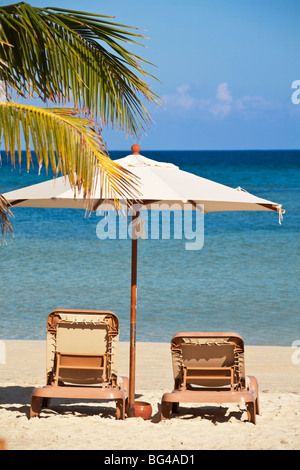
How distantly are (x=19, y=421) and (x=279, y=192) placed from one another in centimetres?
3444

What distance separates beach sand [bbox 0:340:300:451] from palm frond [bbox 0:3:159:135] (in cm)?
239

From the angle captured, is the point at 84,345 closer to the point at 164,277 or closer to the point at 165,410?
the point at 165,410

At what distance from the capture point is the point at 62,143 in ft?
14.4

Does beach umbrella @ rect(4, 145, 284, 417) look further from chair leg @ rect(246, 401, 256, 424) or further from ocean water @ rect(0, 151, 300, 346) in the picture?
ocean water @ rect(0, 151, 300, 346)

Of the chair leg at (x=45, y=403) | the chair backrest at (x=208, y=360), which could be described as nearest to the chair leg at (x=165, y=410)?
the chair backrest at (x=208, y=360)

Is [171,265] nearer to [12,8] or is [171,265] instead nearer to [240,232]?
[240,232]

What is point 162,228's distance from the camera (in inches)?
1106

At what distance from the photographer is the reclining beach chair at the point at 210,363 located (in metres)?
5.41

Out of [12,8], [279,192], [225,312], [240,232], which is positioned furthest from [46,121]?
[279,192]

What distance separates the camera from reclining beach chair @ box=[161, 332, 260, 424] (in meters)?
5.41

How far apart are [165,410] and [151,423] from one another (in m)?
0.14

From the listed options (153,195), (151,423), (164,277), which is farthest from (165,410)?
(164,277)

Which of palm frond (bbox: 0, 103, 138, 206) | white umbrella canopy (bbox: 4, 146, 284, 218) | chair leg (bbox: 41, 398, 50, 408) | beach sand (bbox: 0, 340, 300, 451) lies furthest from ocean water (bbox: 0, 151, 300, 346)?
palm frond (bbox: 0, 103, 138, 206)

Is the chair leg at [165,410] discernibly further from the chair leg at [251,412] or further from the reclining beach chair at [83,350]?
the chair leg at [251,412]
